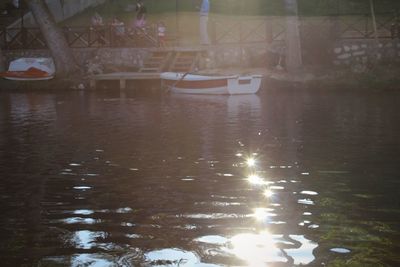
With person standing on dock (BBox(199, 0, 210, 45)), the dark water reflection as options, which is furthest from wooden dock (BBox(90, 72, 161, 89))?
the dark water reflection

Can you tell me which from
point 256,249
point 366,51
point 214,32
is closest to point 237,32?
point 214,32

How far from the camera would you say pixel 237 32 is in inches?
1174

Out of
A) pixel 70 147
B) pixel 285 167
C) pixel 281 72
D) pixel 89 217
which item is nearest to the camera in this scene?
pixel 89 217

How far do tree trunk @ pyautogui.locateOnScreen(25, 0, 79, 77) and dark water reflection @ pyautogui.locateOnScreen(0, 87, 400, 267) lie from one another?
10.9 metres

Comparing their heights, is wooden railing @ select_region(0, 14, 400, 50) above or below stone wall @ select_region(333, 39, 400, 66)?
above

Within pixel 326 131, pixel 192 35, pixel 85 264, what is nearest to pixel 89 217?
pixel 85 264

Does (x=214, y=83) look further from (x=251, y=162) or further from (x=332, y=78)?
(x=251, y=162)

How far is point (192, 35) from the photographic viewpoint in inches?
1257

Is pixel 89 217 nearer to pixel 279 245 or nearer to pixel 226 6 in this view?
pixel 279 245

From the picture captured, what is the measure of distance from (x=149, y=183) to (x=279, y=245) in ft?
11.0

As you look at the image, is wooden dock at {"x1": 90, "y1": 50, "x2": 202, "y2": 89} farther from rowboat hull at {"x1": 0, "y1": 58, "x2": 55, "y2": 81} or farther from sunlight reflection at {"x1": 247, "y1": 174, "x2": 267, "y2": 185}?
sunlight reflection at {"x1": 247, "y1": 174, "x2": 267, "y2": 185}

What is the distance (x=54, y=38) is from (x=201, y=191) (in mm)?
20670

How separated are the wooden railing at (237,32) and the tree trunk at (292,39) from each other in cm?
115

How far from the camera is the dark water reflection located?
20.0ft
